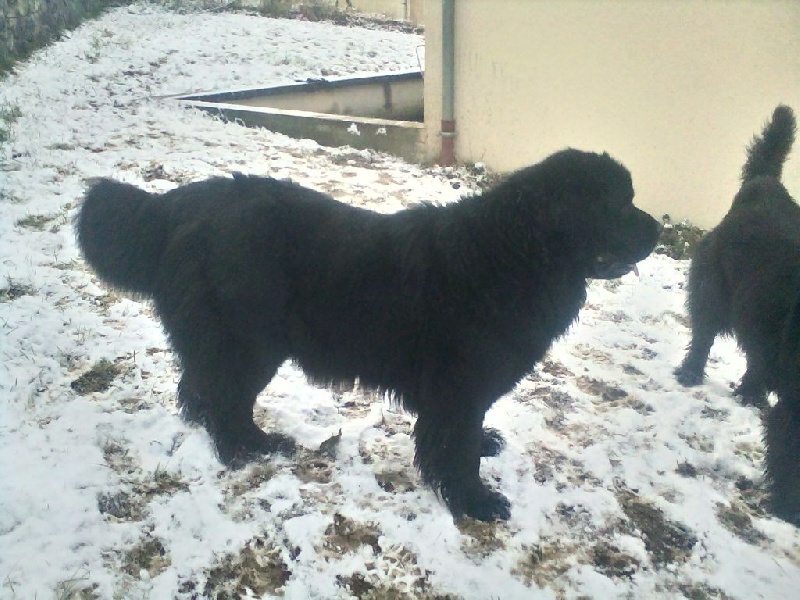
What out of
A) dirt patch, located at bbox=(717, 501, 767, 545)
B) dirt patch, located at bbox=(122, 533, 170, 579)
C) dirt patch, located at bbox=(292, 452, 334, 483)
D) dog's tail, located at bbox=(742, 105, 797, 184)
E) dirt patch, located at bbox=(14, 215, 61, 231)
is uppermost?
dog's tail, located at bbox=(742, 105, 797, 184)

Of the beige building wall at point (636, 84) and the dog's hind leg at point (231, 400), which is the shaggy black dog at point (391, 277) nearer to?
the dog's hind leg at point (231, 400)

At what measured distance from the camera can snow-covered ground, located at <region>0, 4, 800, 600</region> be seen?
2.22 m

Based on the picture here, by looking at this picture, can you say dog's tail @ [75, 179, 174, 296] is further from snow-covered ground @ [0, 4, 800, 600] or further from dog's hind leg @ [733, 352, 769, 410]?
dog's hind leg @ [733, 352, 769, 410]

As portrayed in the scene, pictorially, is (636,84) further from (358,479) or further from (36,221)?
(36,221)

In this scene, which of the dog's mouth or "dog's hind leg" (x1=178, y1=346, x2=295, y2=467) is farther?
"dog's hind leg" (x1=178, y1=346, x2=295, y2=467)

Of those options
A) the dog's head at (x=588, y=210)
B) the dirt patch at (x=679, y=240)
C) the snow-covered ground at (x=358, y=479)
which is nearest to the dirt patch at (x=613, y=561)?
the snow-covered ground at (x=358, y=479)

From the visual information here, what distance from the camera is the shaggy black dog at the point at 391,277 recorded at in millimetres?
2260

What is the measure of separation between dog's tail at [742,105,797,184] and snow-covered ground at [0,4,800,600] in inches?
44.3

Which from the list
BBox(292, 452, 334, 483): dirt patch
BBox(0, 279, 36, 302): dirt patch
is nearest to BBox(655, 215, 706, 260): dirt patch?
BBox(292, 452, 334, 483): dirt patch

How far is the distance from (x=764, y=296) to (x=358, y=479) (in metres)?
2.06

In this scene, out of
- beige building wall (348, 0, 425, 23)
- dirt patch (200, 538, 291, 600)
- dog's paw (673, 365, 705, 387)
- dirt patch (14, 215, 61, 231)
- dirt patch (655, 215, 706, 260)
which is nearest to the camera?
dirt patch (200, 538, 291, 600)

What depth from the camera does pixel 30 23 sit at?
9188 mm

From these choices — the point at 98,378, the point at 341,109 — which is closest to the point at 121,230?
the point at 98,378

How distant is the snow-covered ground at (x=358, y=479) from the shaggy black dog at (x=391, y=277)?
0.98 feet
